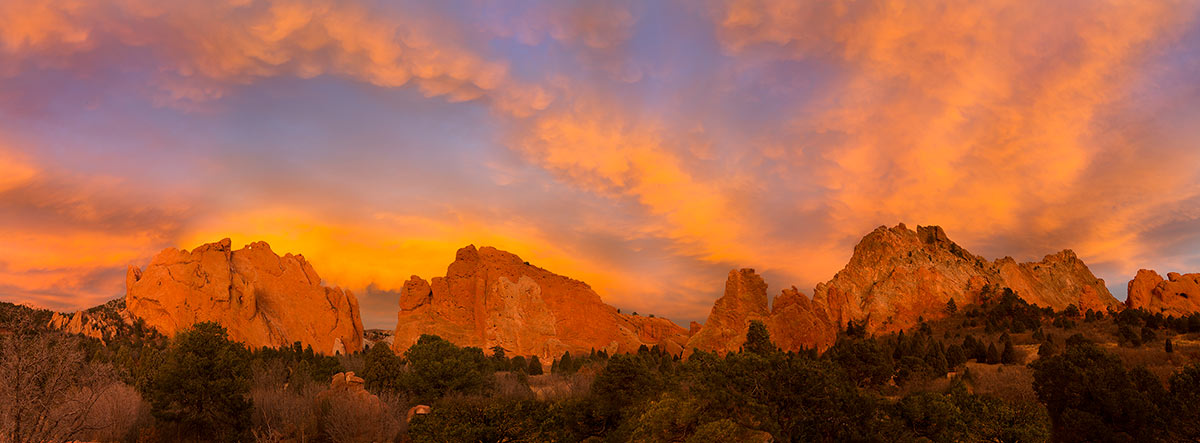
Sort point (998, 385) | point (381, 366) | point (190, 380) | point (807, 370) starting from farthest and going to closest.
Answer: point (381, 366)
point (998, 385)
point (190, 380)
point (807, 370)

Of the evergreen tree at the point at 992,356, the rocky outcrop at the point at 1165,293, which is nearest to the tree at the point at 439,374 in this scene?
the evergreen tree at the point at 992,356

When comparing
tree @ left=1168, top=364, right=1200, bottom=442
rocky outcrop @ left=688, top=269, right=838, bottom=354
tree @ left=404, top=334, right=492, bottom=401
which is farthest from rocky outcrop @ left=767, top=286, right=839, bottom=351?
tree @ left=1168, top=364, right=1200, bottom=442

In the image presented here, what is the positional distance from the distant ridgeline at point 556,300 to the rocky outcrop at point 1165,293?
0.25 m

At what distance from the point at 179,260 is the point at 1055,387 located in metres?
136

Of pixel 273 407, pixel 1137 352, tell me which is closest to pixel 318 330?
pixel 273 407

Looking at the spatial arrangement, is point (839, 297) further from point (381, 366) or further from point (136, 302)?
point (136, 302)

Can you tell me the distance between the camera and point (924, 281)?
110m

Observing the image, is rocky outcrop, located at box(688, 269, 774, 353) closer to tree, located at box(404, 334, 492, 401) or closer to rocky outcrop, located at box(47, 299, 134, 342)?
tree, located at box(404, 334, 492, 401)

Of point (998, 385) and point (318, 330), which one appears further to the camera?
point (318, 330)

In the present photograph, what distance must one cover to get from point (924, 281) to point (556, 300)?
7007 cm

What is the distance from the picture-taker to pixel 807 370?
28.0m

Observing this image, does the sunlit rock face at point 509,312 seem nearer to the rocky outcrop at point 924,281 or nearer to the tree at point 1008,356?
the rocky outcrop at point 924,281

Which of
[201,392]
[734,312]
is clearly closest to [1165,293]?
[734,312]

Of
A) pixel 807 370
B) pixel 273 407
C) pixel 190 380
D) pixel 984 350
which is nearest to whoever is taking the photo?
pixel 807 370
